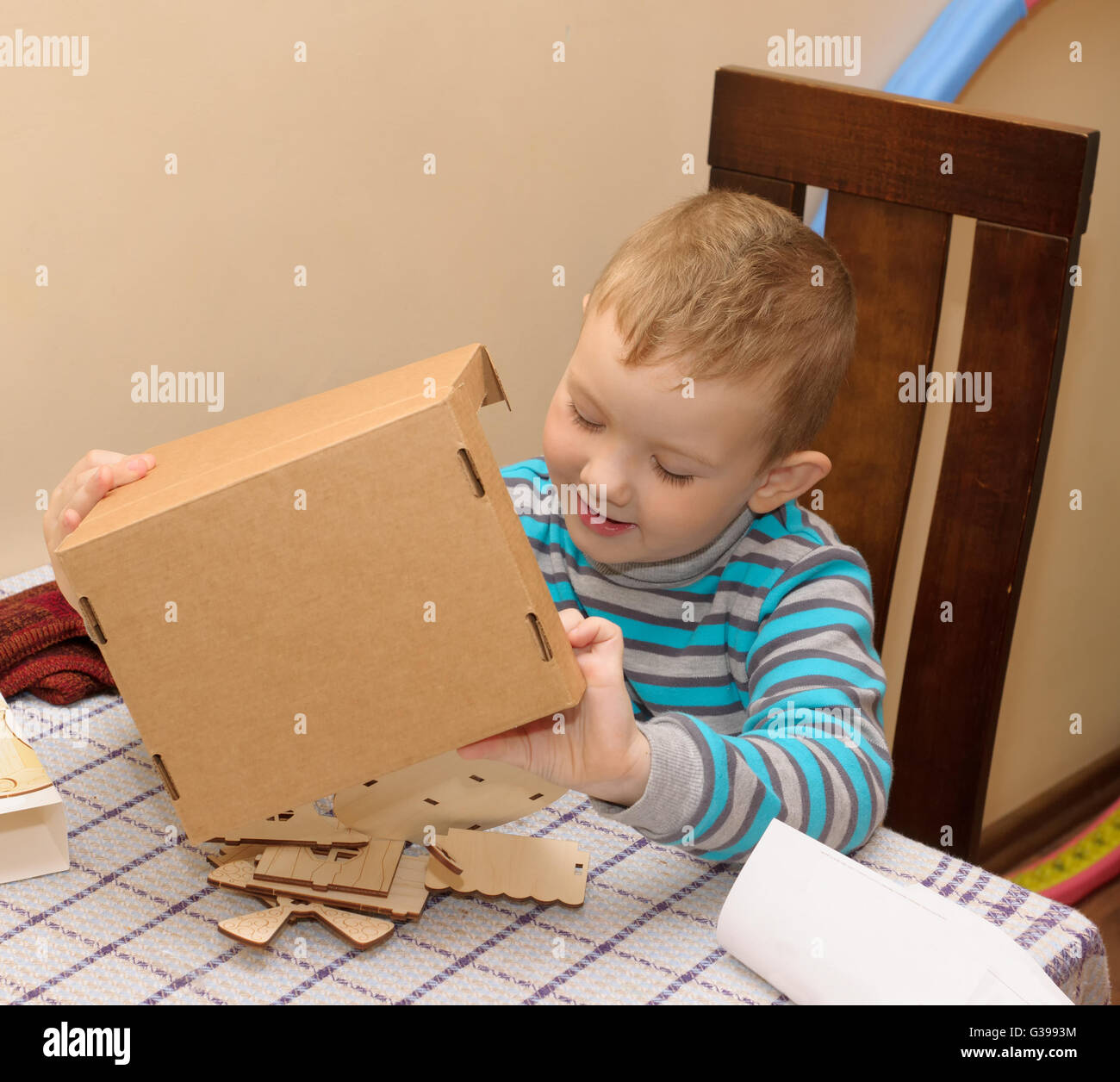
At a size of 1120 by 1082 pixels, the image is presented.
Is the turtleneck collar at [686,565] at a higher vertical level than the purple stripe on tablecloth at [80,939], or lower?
higher

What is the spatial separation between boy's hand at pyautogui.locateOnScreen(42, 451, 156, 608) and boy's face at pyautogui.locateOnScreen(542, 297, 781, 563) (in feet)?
0.85

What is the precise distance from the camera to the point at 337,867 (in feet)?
2.10

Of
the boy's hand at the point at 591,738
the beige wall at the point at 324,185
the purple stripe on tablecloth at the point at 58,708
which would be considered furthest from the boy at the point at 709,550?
the beige wall at the point at 324,185

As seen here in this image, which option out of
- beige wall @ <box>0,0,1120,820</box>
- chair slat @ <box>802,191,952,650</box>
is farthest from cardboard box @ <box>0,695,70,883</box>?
chair slat @ <box>802,191,952,650</box>

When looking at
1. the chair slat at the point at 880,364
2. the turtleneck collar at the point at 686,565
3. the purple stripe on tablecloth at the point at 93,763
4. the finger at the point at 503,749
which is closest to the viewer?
the finger at the point at 503,749

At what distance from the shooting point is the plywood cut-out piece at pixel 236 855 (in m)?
0.66

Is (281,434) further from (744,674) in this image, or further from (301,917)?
(744,674)

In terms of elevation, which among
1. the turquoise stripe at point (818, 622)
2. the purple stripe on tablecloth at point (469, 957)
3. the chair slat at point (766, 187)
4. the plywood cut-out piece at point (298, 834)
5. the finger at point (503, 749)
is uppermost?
the chair slat at point (766, 187)

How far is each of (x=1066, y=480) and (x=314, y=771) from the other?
5.26ft

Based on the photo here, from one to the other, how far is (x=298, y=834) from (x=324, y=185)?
65 cm

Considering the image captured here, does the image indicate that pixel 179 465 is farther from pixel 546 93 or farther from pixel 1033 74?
pixel 1033 74

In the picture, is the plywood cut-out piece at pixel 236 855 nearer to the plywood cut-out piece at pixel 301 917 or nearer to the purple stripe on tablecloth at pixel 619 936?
the plywood cut-out piece at pixel 301 917

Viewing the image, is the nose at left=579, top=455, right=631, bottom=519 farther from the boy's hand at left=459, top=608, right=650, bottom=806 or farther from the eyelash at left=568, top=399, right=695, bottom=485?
the boy's hand at left=459, top=608, right=650, bottom=806
